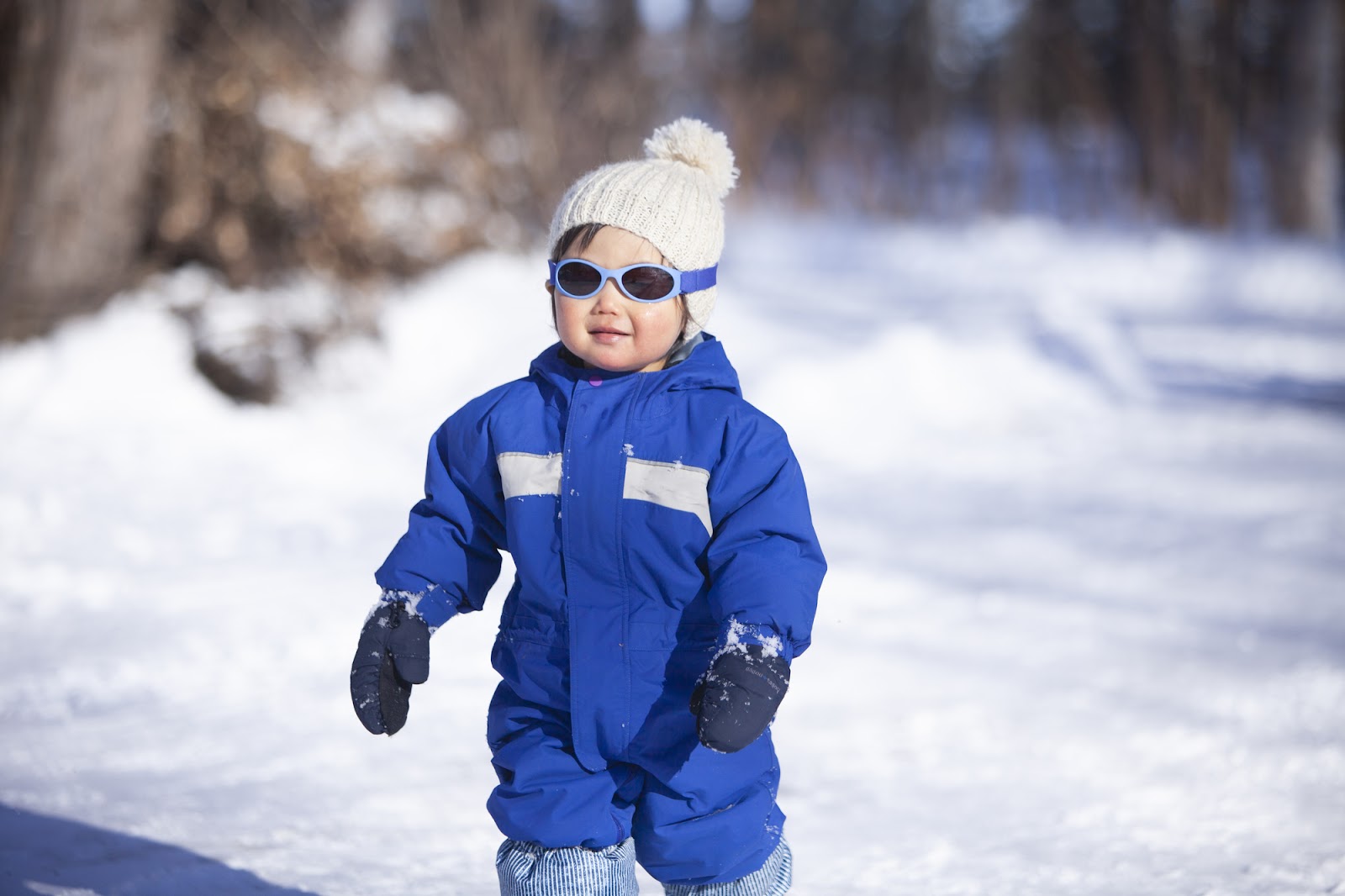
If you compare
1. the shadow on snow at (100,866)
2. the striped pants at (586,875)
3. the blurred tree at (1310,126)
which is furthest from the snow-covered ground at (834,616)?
the blurred tree at (1310,126)

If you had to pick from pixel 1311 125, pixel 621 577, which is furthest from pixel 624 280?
pixel 1311 125

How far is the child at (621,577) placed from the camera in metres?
1.74

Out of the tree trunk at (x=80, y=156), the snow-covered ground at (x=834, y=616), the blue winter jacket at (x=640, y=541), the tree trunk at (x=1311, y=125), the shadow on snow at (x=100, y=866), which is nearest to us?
the blue winter jacket at (x=640, y=541)

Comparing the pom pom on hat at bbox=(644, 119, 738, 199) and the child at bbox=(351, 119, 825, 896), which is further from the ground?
the pom pom on hat at bbox=(644, 119, 738, 199)

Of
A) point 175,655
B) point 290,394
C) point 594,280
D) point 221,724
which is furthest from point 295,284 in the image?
point 594,280

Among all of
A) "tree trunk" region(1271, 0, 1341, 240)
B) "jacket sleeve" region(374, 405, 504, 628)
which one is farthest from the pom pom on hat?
"tree trunk" region(1271, 0, 1341, 240)

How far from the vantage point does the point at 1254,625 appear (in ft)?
13.2

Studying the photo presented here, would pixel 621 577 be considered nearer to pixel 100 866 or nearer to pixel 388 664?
pixel 388 664

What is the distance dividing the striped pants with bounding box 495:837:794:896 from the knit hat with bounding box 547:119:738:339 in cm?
77

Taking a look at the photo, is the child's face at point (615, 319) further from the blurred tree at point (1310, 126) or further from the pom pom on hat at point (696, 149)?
the blurred tree at point (1310, 126)

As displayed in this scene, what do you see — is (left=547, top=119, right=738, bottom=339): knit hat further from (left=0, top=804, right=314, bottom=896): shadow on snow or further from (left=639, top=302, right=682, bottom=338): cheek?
(left=0, top=804, right=314, bottom=896): shadow on snow

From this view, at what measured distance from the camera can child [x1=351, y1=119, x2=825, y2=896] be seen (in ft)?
5.71

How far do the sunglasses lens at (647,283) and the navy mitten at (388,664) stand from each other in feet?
1.86

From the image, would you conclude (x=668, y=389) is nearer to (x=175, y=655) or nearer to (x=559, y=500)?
(x=559, y=500)
